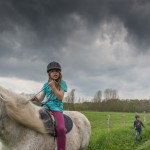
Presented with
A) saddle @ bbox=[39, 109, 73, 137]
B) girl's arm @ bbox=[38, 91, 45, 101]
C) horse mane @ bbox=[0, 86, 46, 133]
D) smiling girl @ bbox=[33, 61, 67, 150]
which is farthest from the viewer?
girl's arm @ bbox=[38, 91, 45, 101]

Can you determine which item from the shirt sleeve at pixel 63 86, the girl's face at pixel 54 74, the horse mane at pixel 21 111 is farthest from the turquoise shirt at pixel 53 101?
the horse mane at pixel 21 111

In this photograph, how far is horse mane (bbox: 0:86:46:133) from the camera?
12.3 ft

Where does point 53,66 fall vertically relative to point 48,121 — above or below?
above

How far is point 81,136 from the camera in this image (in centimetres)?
550

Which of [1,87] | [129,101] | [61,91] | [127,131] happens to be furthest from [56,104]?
[129,101]

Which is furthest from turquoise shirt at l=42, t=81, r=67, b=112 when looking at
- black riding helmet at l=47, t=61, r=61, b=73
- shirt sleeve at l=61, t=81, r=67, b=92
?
black riding helmet at l=47, t=61, r=61, b=73

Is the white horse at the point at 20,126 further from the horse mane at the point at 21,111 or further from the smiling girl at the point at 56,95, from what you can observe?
the smiling girl at the point at 56,95

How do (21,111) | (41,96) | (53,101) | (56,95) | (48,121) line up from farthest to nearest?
(41,96) < (53,101) < (56,95) < (48,121) < (21,111)

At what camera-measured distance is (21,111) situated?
3.88 metres

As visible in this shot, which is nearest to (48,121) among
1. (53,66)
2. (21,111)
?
(21,111)

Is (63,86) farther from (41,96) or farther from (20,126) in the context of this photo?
(20,126)

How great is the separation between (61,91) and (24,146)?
3.71ft

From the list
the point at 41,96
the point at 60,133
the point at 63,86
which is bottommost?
the point at 60,133

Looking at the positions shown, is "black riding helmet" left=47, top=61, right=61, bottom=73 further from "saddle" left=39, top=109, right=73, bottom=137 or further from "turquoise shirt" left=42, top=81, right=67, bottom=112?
"saddle" left=39, top=109, right=73, bottom=137
